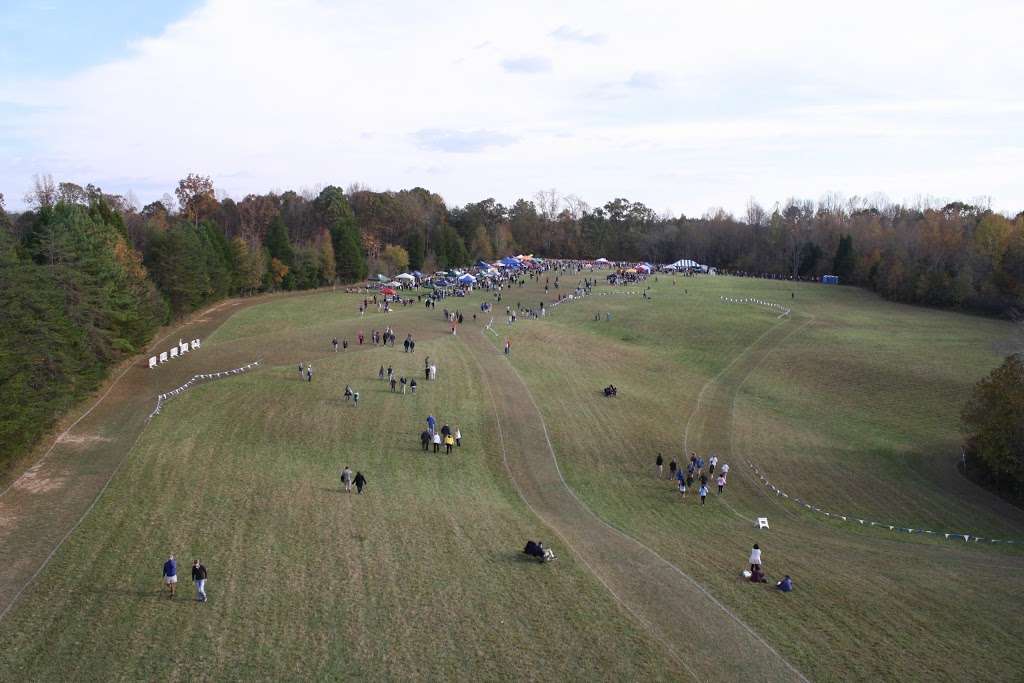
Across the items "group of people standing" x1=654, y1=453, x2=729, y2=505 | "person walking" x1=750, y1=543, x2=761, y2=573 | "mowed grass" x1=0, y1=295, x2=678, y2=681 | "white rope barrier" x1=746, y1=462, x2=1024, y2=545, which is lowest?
"white rope barrier" x1=746, y1=462, x2=1024, y2=545

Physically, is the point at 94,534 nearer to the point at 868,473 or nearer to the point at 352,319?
the point at 868,473

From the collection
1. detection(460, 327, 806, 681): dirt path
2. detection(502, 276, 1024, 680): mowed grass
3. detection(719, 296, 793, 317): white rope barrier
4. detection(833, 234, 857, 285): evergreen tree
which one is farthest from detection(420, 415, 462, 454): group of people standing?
detection(833, 234, 857, 285): evergreen tree

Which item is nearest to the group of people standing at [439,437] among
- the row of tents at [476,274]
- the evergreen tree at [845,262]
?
the row of tents at [476,274]

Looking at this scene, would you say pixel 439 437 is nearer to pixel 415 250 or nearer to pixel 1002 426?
pixel 1002 426

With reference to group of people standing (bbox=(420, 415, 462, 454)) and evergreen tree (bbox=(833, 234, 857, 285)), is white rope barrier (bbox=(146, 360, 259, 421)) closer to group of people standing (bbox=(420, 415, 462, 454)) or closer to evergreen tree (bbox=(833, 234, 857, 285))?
group of people standing (bbox=(420, 415, 462, 454))

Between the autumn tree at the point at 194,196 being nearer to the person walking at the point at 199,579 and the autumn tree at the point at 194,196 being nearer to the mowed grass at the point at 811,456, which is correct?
the mowed grass at the point at 811,456
